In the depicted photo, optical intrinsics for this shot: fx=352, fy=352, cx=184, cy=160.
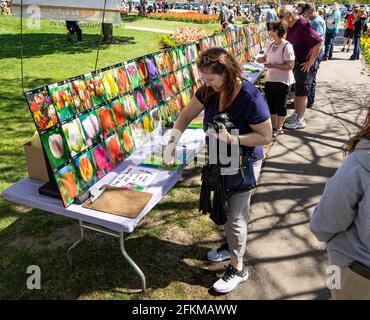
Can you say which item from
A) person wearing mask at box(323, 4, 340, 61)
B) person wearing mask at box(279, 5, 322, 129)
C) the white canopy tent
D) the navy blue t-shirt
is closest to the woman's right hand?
the navy blue t-shirt

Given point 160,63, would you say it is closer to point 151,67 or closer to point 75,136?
point 151,67

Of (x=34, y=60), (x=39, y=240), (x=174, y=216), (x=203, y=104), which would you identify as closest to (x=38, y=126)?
(x=203, y=104)

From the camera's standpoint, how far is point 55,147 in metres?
2.85

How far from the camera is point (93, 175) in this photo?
3.30m

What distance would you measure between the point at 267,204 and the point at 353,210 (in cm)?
296

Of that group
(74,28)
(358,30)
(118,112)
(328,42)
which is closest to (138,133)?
(118,112)

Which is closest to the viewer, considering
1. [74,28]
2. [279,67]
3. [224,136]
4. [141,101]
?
[224,136]

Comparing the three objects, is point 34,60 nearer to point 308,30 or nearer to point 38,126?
point 308,30

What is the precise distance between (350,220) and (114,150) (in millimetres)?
2479

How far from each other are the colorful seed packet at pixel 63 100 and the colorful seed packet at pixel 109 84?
62 cm

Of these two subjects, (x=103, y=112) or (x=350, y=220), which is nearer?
(x=350, y=220)

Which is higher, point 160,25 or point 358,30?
point 160,25

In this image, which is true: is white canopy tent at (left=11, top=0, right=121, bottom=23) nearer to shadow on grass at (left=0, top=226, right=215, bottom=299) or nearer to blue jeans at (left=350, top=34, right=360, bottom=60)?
shadow on grass at (left=0, top=226, right=215, bottom=299)

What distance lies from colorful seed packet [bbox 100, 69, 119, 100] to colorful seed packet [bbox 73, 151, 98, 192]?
776mm
